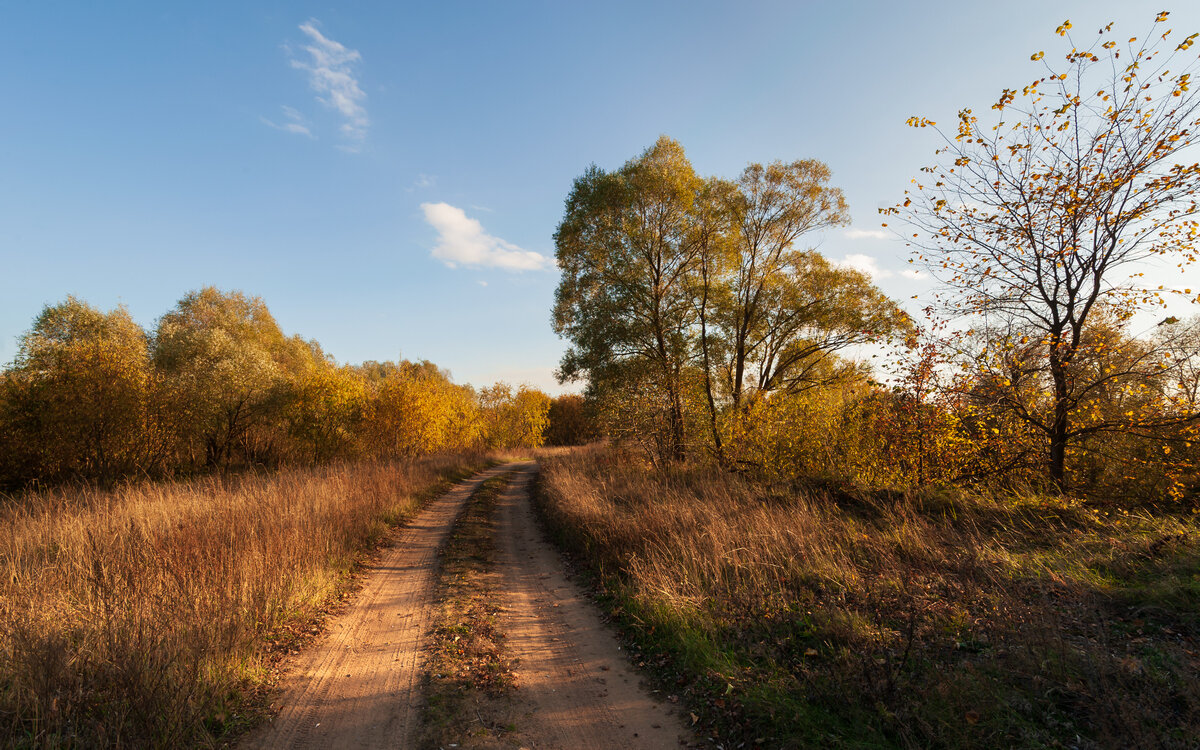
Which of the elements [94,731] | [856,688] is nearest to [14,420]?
[94,731]

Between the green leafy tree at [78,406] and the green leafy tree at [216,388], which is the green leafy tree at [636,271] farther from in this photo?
the green leafy tree at [216,388]

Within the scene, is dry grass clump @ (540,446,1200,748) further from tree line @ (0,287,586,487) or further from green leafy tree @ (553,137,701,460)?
tree line @ (0,287,586,487)

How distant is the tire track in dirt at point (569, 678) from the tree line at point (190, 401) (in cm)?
1895

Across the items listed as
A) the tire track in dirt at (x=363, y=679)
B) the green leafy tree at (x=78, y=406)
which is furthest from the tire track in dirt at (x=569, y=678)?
the green leafy tree at (x=78, y=406)

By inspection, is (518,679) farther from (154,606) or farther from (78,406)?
(78,406)

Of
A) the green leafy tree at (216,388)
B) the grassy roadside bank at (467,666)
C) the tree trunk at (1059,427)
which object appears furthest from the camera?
the green leafy tree at (216,388)

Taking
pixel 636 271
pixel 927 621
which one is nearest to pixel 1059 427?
pixel 927 621

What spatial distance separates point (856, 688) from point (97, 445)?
81.2 ft

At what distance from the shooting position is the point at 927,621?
4.50 m

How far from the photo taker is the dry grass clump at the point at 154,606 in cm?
342

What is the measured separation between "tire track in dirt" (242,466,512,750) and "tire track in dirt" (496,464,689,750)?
3.75ft

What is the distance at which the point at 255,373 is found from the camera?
909 inches

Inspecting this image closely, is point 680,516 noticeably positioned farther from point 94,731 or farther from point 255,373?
point 255,373

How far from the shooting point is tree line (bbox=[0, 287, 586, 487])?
1588 centimetres
